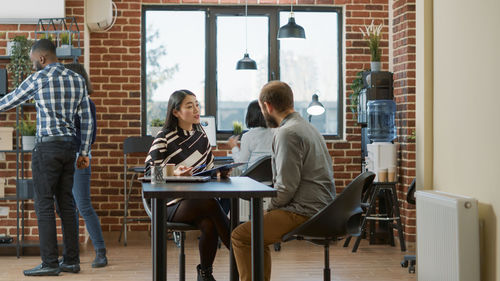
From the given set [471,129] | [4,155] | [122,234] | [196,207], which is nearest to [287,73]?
[122,234]

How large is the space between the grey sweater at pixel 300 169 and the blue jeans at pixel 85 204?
2.29 metres

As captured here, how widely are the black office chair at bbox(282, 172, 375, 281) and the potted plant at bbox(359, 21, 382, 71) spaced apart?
3.24 metres

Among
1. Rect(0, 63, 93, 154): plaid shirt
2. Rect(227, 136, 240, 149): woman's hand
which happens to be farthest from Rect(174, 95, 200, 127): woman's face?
Rect(227, 136, 240, 149): woman's hand

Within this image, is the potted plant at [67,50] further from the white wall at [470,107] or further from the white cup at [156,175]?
the white wall at [470,107]

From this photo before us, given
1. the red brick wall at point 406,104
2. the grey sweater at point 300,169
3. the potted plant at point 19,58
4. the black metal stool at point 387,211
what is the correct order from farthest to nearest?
the red brick wall at point 406,104, the black metal stool at point 387,211, the potted plant at point 19,58, the grey sweater at point 300,169

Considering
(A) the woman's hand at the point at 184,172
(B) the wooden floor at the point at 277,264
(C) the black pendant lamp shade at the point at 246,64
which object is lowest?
(B) the wooden floor at the point at 277,264

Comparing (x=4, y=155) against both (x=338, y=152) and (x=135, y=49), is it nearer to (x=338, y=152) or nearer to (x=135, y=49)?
(x=135, y=49)

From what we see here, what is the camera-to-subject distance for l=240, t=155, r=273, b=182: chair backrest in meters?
5.58

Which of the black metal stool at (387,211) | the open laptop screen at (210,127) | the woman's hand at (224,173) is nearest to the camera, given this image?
the woman's hand at (224,173)

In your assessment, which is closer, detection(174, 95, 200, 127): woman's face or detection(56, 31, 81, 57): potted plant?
detection(174, 95, 200, 127): woman's face

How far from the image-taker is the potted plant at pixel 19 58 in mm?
5879

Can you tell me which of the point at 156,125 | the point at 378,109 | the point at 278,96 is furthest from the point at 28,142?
the point at 378,109

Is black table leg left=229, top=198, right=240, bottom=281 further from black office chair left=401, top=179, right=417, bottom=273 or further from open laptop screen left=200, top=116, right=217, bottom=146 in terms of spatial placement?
open laptop screen left=200, top=116, right=217, bottom=146

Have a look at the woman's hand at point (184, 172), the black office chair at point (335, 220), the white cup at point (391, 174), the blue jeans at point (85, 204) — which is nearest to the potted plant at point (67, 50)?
the blue jeans at point (85, 204)
